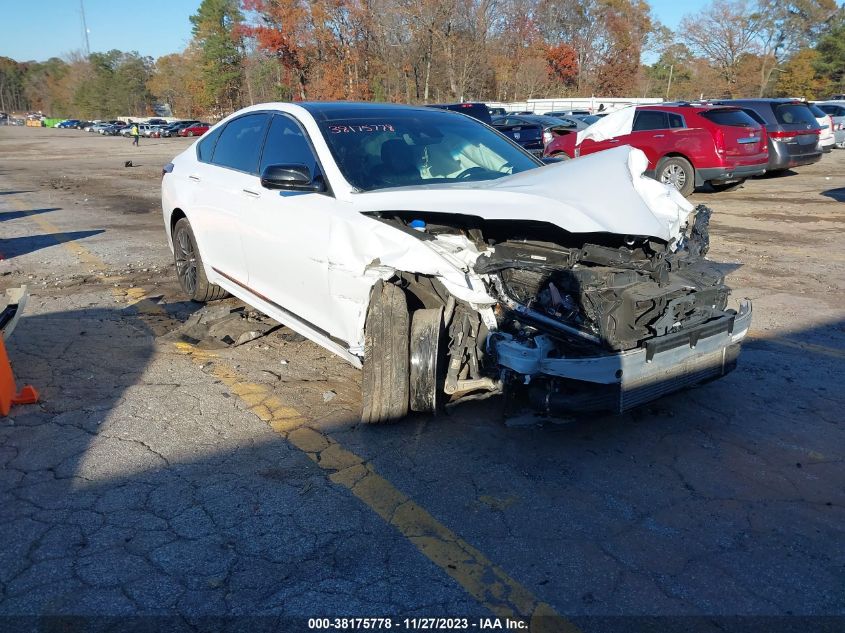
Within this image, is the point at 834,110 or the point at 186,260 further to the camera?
the point at 834,110

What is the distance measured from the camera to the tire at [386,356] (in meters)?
3.74

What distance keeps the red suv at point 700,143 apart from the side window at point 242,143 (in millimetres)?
9390

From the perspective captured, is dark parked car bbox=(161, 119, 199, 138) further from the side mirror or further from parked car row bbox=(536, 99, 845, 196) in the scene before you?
the side mirror

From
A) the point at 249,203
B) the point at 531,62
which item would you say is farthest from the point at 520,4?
the point at 249,203

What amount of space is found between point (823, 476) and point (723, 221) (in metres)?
8.73

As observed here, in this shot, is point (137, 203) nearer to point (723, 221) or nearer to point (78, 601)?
point (723, 221)

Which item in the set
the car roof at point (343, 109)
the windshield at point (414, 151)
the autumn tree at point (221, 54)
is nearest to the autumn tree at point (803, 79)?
the autumn tree at point (221, 54)

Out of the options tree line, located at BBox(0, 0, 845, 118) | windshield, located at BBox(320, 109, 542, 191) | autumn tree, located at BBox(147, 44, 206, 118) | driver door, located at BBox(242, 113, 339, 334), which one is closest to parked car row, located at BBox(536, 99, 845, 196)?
windshield, located at BBox(320, 109, 542, 191)

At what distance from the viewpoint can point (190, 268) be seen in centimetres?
634

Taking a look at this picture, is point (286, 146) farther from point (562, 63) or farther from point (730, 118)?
Result: point (562, 63)

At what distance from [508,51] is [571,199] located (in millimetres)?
62355

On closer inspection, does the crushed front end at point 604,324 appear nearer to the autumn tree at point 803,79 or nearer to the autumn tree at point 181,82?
the autumn tree at point 803,79

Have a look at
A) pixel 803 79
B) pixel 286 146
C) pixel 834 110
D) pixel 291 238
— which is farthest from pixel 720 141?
pixel 803 79

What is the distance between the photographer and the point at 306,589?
2.63 meters
